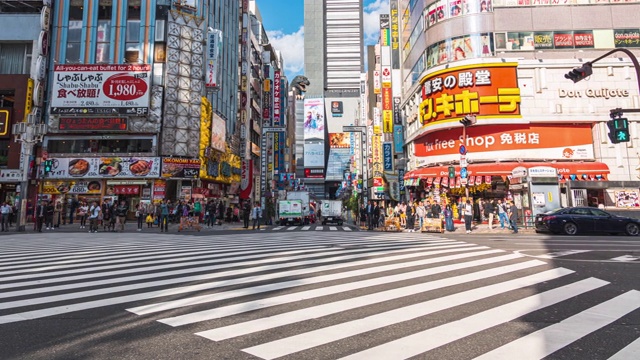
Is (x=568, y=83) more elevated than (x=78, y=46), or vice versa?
(x=78, y=46)

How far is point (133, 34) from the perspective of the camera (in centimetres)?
3234

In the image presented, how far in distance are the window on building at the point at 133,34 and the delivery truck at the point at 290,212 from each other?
1834 cm

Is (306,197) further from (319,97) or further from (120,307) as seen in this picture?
(319,97)

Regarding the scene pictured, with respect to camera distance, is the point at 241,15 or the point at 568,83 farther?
the point at 241,15

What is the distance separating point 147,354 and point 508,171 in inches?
1045

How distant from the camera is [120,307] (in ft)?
15.5

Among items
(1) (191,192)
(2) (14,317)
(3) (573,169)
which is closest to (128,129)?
(1) (191,192)

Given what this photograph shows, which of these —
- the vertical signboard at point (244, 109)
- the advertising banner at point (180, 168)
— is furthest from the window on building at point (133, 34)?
the vertical signboard at point (244, 109)

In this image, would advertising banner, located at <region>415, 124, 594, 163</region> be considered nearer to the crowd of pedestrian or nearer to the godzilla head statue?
the crowd of pedestrian

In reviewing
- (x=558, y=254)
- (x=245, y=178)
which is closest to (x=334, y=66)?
(x=245, y=178)

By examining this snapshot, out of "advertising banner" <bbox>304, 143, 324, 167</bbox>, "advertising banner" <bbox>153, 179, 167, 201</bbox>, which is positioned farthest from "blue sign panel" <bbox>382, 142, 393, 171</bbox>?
"advertising banner" <bbox>304, 143, 324, 167</bbox>

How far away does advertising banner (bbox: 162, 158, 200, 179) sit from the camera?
30.4 meters

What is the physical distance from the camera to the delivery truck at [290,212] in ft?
103

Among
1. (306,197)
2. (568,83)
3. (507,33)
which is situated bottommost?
(306,197)
